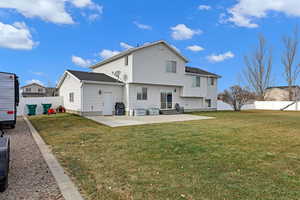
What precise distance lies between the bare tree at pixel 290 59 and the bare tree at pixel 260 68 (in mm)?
2498

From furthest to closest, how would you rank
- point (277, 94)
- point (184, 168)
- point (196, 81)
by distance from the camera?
1. point (277, 94)
2. point (196, 81)
3. point (184, 168)

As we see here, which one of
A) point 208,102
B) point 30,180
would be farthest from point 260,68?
point 30,180

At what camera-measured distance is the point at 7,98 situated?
8.02 meters

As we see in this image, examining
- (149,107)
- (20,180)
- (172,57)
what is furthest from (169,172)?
(172,57)

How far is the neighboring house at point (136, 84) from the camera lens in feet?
49.8

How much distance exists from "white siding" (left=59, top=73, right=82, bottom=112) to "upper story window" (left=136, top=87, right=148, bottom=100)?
204 inches

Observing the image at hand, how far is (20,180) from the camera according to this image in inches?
125

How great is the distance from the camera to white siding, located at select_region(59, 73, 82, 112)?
596 inches

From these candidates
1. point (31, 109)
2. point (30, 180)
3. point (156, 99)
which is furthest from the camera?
point (156, 99)

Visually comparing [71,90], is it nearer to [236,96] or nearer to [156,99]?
[156,99]

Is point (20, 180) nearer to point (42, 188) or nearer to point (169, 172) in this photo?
point (42, 188)

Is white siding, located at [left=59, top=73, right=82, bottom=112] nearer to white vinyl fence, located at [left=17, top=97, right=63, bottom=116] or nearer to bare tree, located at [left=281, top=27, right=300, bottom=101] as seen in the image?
white vinyl fence, located at [left=17, top=97, right=63, bottom=116]

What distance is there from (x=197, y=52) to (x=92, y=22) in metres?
17.2

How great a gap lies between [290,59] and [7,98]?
143ft
